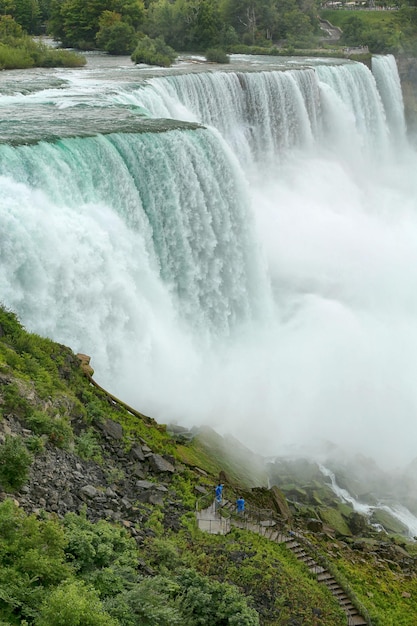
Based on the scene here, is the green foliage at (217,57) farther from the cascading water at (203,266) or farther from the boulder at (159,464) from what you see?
the boulder at (159,464)

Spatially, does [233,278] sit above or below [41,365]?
above

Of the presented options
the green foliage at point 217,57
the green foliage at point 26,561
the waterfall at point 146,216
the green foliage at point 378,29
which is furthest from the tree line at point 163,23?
the green foliage at point 26,561

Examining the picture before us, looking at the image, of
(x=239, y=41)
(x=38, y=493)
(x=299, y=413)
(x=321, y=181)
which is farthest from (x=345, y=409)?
(x=239, y=41)

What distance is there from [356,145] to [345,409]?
70.0 feet

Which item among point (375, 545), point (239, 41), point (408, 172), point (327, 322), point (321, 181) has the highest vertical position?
point (239, 41)

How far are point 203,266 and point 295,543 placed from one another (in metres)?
10.0

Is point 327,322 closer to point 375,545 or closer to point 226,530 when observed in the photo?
point 375,545

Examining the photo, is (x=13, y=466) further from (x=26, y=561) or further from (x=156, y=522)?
(x=156, y=522)

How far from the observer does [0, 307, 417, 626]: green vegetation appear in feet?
30.2

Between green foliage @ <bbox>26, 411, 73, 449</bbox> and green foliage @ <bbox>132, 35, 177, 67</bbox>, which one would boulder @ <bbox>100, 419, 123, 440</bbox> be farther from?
green foliage @ <bbox>132, 35, 177, 67</bbox>

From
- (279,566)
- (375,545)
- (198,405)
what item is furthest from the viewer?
(198,405)

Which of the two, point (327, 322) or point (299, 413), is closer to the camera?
point (299, 413)

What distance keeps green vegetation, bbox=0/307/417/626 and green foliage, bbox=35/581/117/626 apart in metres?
0.02

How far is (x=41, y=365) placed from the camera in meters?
14.2
